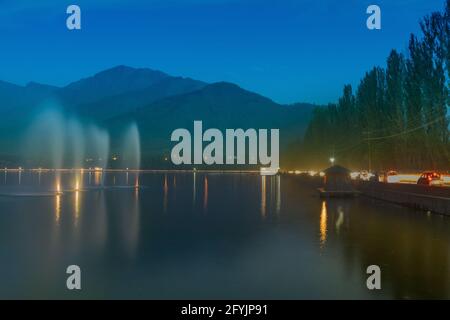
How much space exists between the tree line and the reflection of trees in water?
66.8 ft

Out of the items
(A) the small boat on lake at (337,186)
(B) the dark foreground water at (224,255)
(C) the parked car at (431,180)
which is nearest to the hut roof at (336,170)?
(A) the small boat on lake at (337,186)

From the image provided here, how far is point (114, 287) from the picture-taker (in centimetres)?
1149

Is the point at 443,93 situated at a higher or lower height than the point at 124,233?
higher

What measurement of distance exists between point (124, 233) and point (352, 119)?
195 ft

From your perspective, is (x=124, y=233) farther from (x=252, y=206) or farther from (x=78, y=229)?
(x=252, y=206)

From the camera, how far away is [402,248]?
16.4m

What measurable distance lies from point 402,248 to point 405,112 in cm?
3876

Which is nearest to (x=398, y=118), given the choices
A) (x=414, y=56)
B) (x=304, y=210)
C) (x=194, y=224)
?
(x=414, y=56)

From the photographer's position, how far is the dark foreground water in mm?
11297

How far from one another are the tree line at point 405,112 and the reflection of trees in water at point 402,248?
66.8 feet

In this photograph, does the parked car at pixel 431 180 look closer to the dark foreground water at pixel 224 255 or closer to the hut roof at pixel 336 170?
the hut roof at pixel 336 170

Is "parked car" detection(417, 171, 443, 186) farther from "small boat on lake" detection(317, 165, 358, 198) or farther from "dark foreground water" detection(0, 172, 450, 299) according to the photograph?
"dark foreground water" detection(0, 172, 450, 299)

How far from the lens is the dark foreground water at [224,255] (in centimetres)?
1130

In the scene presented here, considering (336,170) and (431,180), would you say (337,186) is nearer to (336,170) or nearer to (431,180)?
(336,170)
